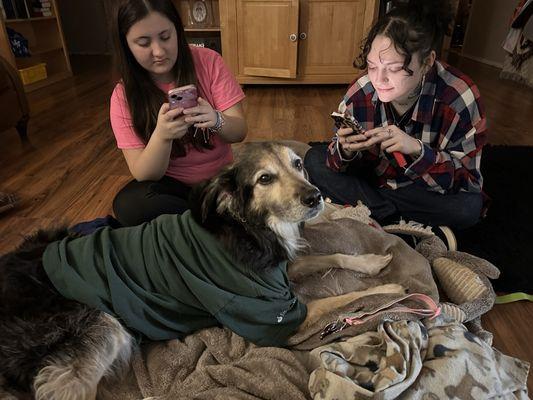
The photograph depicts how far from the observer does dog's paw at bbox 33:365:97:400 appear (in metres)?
1.02

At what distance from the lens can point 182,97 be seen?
139 cm

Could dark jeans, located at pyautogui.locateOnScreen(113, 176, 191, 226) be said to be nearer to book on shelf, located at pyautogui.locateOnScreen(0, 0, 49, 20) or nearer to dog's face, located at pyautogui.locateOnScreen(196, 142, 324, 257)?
dog's face, located at pyautogui.locateOnScreen(196, 142, 324, 257)

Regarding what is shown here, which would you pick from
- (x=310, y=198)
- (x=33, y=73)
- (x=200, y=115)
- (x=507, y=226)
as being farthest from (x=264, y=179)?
(x=33, y=73)

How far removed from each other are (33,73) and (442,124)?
16.7 ft

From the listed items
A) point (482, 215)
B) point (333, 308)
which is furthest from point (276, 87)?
point (333, 308)

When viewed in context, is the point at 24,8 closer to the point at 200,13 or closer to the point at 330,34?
the point at 200,13

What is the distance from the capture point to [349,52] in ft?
14.5

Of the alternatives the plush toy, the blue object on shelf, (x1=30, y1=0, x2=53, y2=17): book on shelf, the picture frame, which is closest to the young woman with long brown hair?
the plush toy

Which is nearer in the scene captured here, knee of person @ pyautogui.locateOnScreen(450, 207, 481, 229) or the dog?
the dog

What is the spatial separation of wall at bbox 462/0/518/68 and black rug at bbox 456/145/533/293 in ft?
13.1

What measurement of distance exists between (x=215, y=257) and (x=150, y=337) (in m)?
0.37

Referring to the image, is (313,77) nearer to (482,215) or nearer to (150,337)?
(482,215)

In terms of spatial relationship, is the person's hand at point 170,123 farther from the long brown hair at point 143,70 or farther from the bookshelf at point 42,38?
the bookshelf at point 42,38

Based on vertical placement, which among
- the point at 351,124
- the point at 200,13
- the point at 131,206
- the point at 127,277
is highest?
the point at 200,13
